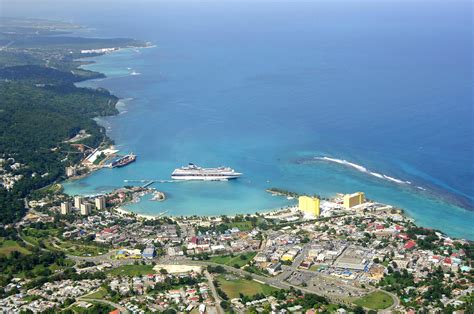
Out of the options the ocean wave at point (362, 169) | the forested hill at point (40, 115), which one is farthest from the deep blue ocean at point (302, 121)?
the forested hill at point (40, 115)

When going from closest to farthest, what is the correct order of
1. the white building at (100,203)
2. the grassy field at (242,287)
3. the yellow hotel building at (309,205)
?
the grassy field at (242,287) < the yellow hotel building at (309,205) < the white building at (100,203)

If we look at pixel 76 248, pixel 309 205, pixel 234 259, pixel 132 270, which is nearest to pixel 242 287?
pixel 234 259

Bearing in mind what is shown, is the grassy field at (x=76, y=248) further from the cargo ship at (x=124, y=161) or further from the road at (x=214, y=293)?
the cargo ship at (x=124, y=161)

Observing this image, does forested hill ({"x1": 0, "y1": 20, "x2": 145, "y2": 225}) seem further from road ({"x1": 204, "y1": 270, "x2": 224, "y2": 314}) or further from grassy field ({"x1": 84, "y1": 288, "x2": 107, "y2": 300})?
road ({"x1": 204, "y1": 270, "x2": 224, "y2": 314})

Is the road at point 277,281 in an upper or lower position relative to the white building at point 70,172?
lower

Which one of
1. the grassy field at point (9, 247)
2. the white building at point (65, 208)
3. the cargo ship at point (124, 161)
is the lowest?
the grassy field at point (9, 247)

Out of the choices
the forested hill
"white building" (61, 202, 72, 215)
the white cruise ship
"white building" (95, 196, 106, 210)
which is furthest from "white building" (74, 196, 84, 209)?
the white cruise ship

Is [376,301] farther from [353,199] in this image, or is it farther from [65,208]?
[65,208]
